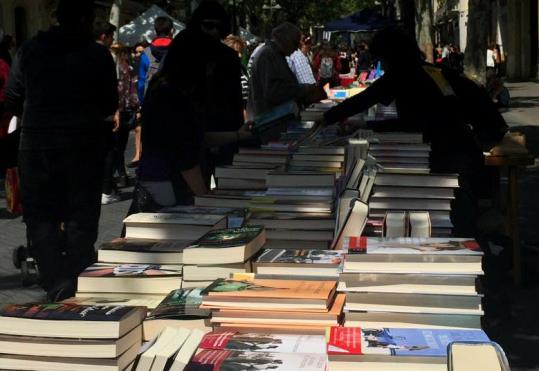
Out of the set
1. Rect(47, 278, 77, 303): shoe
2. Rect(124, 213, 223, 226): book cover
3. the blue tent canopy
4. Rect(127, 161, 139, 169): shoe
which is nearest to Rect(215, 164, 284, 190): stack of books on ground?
Rect(47, 278, 77, 303): shoe

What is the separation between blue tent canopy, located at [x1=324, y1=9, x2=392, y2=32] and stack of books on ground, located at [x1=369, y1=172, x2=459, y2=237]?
3059 centimetres

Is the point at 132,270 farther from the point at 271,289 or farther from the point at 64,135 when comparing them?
the point at 64,135

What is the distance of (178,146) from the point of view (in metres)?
3.87

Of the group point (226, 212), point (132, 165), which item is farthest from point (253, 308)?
point (132, 165)

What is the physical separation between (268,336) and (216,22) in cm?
328

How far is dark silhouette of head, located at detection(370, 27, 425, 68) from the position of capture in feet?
15.2

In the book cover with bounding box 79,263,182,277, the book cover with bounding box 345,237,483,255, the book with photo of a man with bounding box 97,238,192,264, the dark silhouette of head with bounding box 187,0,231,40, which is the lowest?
the book cover with bounding box 79,263,182,277

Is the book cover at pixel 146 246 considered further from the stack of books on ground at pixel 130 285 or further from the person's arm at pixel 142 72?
the person's arm at pixel 142 72

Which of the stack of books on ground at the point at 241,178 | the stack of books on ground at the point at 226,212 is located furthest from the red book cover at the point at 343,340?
the stack of books on ground at the point at 241,178

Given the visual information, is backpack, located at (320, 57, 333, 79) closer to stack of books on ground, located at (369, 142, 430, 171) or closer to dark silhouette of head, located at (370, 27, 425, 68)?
dark silhouette of head, located at (370, 27, 425, 68)

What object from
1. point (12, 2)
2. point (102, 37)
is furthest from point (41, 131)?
point (12, 2)

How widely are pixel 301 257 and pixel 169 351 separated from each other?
0.68 metres

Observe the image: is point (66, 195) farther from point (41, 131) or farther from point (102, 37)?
point (102, 37)

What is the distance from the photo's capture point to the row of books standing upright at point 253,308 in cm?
194
